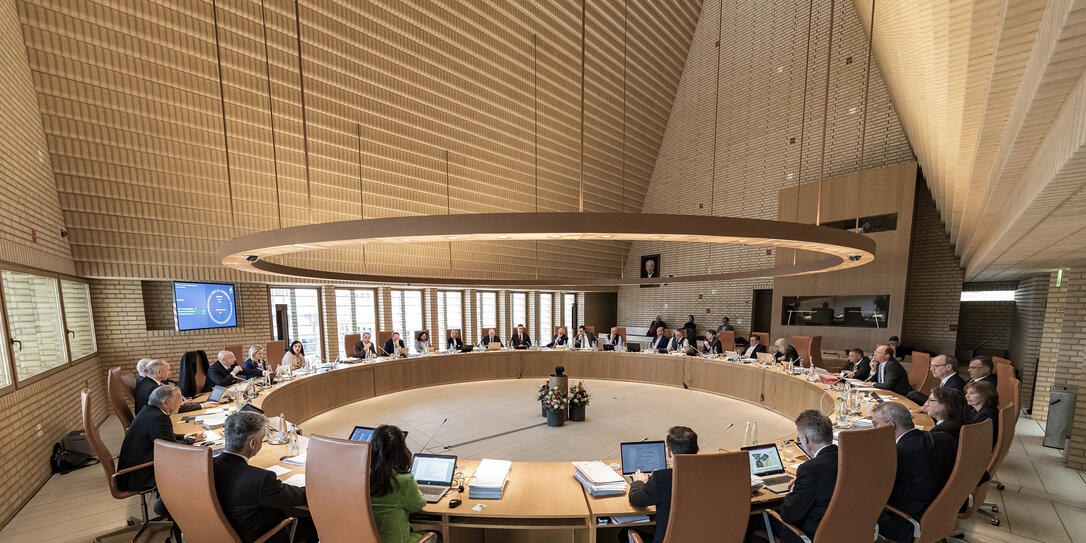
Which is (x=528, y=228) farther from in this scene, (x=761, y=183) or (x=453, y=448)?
(x=761, y=183)

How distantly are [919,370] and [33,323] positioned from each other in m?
11.9

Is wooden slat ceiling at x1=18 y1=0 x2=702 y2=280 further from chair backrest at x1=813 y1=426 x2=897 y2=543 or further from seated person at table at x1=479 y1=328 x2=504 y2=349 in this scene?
chair backrest at x1=813 y1=426 x2=897 y2=543

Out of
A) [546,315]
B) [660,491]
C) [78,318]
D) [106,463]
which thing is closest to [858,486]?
[660,491]

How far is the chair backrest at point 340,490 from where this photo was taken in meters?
1.92

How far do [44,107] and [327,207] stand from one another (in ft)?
11.7

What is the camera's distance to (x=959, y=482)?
2.44 m

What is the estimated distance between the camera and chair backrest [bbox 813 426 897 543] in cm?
211

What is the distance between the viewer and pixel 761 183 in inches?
435

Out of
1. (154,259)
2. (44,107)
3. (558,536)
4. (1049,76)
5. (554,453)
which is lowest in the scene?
(554,453)

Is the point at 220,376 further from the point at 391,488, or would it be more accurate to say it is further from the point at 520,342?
the point at 520,342

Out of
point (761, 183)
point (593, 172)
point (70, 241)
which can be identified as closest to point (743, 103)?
point (761, 183)

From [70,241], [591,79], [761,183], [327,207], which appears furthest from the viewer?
[761,183]

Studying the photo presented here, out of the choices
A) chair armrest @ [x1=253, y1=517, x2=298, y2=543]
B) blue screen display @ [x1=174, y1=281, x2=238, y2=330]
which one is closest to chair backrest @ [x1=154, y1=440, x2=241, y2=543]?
chair armrest @ [x1=253, y1=517, x2=298, y2=543]

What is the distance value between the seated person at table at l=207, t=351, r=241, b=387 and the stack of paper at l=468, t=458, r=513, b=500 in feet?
15.1
